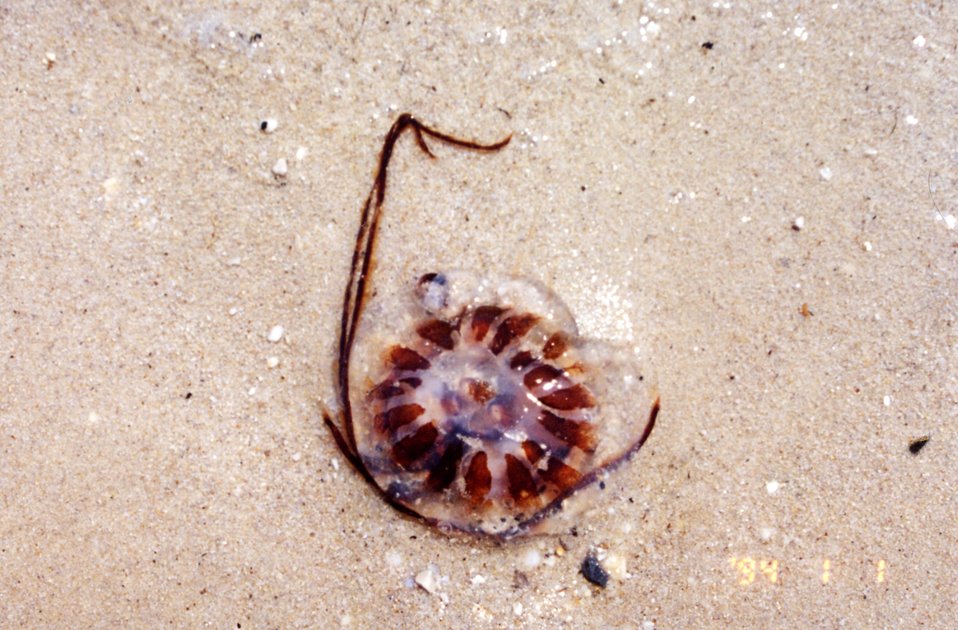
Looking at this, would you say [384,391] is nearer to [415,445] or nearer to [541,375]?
[415,445]

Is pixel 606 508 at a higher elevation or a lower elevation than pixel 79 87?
lower

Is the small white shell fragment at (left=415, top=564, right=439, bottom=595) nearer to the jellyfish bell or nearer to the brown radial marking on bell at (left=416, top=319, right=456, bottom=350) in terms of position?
the jellyfish bell

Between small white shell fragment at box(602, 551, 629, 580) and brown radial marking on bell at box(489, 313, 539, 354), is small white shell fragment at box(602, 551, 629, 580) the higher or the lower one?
the lower one

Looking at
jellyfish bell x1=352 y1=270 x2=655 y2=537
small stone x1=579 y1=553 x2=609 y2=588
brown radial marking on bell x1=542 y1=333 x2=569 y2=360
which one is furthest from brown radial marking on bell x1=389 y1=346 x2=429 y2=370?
small stone x1=579 y1=553 x2=609 y2=588

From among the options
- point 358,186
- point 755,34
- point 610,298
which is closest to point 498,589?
point 610,298

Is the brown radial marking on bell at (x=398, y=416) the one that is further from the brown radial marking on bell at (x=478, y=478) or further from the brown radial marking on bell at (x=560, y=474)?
the brown radial marking on bell at (x=560, y=474)

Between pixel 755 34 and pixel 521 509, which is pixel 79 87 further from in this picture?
pixel 755 34

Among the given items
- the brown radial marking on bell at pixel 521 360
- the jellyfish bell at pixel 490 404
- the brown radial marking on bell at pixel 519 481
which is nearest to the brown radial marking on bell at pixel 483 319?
the jellyfish bell at pixel 490 404
